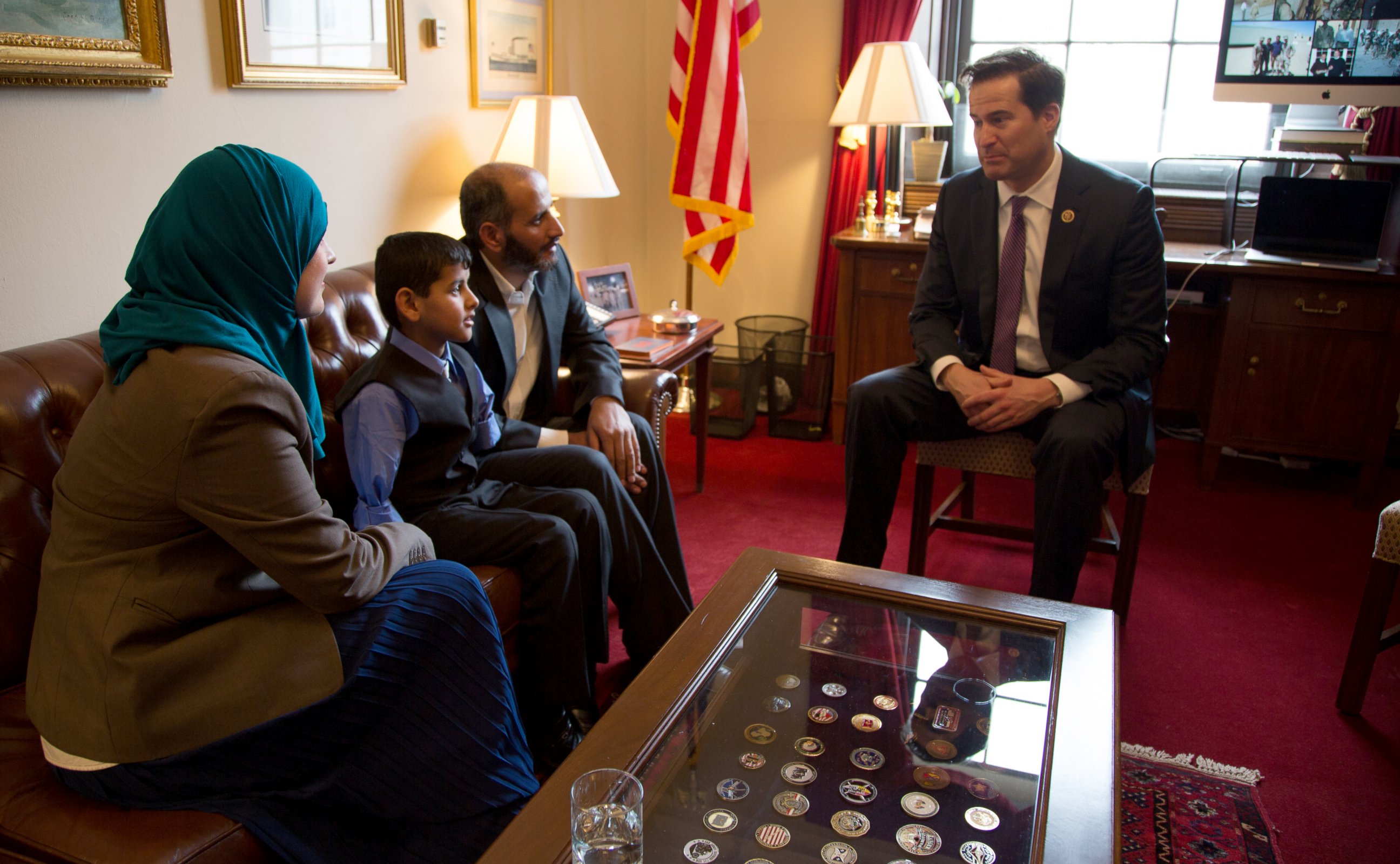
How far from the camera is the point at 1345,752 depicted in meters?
2.07

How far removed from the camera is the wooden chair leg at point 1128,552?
2.43 meters

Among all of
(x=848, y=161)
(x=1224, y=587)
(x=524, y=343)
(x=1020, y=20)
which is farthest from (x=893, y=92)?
(x=1224, y=587)

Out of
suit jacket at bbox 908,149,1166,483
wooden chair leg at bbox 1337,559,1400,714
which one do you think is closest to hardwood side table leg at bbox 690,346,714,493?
suit jacket at bbox 908,149,1166,483

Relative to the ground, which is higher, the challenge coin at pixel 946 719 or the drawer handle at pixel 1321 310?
the drawer handle at pixel 1321 310

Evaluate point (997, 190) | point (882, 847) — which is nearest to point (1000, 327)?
point (997, 190)

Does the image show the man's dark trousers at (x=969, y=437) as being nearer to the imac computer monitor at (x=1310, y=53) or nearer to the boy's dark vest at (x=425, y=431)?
the boy's dark vest at (x=425, y=431)

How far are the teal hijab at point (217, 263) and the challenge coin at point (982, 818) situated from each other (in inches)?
44.0

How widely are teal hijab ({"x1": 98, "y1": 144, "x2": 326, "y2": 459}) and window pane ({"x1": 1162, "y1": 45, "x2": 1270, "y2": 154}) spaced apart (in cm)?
350

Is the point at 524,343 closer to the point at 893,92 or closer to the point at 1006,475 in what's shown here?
the point at 1006,475

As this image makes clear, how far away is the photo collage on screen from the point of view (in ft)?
10.7

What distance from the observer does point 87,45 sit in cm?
187

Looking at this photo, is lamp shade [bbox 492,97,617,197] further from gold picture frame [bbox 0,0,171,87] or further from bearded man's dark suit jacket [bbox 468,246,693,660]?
gold picture frame [bbox 0,0,171,87]

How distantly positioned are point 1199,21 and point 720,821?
3.76 m

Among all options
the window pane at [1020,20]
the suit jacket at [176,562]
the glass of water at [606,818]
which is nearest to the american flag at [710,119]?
the window pane at [1020,20]
